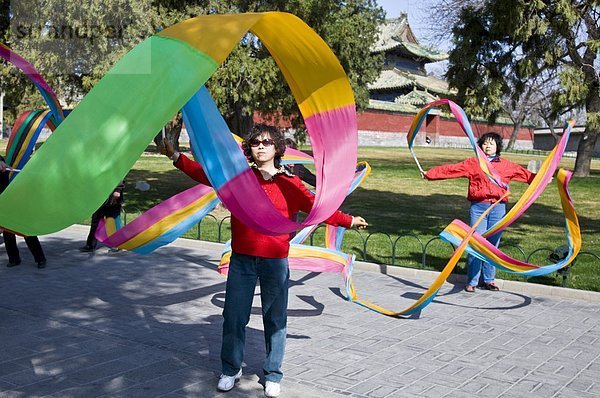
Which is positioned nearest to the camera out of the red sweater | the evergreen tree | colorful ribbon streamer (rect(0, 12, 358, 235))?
colorful ribbon streamer (rect(0, 12, 358, 235))

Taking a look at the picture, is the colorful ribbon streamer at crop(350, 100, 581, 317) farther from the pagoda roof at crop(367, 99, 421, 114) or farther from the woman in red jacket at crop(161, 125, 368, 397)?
the pagoda roof at crop(367, 99, 421, 114)

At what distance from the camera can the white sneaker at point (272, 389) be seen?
189 inches

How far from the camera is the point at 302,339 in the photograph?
637cm

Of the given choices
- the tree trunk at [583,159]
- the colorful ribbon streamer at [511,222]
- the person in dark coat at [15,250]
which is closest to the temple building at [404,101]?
the tree trunk at [583,159]

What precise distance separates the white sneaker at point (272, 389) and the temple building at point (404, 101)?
47285 mm

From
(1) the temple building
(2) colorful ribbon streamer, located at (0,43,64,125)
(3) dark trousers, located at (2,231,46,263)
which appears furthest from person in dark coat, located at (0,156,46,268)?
(1) the temple building

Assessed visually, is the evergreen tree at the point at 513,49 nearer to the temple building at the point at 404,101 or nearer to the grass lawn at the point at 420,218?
the grass lawn at the point at 420,218

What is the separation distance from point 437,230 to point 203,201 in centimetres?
827

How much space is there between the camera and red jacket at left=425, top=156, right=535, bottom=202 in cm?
825

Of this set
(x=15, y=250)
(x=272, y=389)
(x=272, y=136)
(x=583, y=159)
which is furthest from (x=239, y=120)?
(x=583, y=159)

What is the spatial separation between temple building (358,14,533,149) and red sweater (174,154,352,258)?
47.1m

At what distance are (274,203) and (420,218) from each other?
11.9 meters

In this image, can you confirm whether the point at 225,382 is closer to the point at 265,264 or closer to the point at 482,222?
the point at 265,264

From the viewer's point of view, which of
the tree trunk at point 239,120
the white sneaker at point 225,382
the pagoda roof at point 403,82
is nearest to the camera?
the white sneaker at point 225,382
